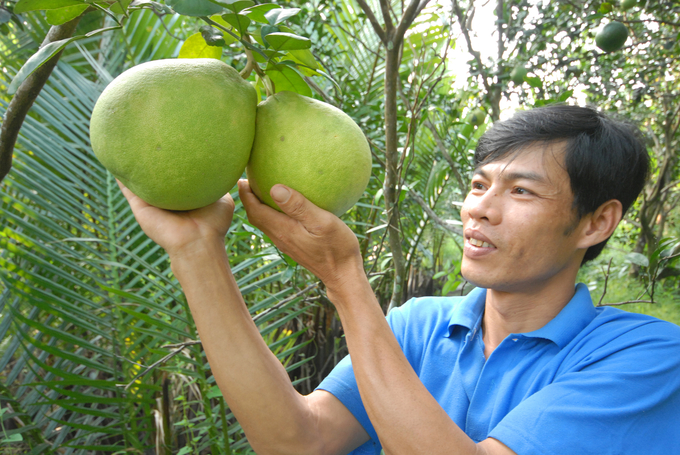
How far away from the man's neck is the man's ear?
0.42ft

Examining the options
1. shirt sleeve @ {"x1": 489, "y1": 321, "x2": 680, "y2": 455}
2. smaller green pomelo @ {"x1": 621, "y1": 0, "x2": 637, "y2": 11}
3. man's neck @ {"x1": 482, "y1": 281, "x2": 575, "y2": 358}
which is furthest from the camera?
smaller green pomelo @ {"x1": 621, "y1": 0, "x2": 637, "y2": 11}

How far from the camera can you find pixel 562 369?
1149 millimetres

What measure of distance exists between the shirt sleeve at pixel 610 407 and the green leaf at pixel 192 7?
91 cm

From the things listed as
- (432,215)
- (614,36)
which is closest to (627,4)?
(614,36)

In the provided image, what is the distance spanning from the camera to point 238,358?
1045mm

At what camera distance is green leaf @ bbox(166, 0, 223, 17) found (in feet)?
2.08

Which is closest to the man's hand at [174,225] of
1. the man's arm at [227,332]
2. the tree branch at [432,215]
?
the man's arm at [227,332]

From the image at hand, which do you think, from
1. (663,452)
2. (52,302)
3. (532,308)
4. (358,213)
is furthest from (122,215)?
(663,452)

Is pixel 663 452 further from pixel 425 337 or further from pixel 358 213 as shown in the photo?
pixel 358 213

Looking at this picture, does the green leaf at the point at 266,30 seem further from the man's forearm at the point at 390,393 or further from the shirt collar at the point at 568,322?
the shirt collar at the point at 568,322

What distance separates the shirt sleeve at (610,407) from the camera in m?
0.95

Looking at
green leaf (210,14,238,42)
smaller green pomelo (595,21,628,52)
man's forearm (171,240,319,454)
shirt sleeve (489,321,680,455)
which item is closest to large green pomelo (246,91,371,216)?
green leaf (210,14,238,42)

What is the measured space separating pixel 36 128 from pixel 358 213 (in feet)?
5.40

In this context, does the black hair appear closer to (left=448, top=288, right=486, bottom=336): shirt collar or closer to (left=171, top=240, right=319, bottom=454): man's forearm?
(left=448, top=288, right=486, bottom=336): shirt collar
